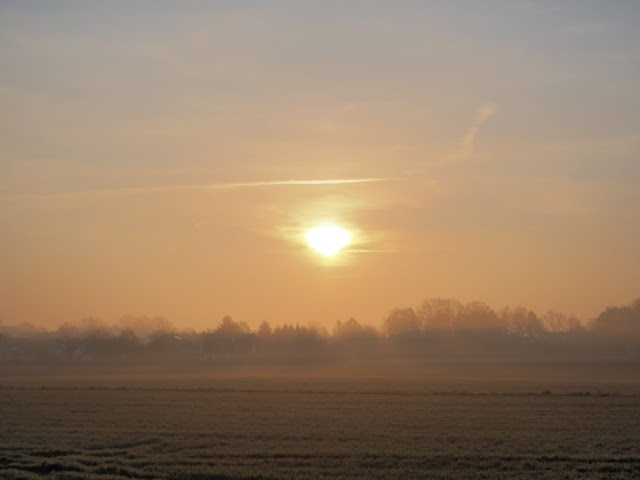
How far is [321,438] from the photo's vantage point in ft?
107

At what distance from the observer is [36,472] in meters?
25.3

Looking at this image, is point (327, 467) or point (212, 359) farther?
point (212, 359)

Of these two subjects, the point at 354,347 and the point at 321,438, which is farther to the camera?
the point at 354,347

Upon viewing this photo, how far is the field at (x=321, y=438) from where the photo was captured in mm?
25344

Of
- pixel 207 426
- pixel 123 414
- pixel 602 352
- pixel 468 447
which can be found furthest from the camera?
pixel 602 352

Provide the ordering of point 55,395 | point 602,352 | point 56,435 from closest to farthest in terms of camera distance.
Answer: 1. point 56,435
2. point 55,395
3. point 602,352

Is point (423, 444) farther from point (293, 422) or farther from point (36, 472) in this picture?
point (36, 472)

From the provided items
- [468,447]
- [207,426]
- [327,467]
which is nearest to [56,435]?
[207,426]

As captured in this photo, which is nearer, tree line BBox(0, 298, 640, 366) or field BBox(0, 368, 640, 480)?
field BBox(0, 368, 640, 480)

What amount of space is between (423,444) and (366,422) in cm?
884

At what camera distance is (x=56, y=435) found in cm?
3372

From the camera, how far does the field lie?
25.3 metres

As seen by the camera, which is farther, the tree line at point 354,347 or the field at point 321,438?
the tree line at point 354,347

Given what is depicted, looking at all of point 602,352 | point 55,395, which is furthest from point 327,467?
point 602,352
